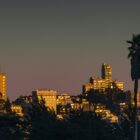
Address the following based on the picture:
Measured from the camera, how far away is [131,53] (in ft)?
396

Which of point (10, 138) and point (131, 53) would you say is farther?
point (10, 138)

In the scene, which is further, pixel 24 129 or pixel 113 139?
pixel 24 129

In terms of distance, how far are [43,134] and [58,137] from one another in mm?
2395

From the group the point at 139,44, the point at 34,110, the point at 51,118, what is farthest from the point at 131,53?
the point at 34,110

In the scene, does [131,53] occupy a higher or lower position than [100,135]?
higher

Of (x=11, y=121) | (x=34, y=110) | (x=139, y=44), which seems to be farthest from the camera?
(x=34, y=110)

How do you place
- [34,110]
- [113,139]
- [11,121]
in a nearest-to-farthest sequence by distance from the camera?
Answer: 1. [113,139]
2. [11,121]
3. [34,110]

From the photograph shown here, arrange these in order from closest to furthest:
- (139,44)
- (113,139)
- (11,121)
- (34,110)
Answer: (139,44) → (113,139) → (11,121) → (34,110)

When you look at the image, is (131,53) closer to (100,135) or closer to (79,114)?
(100,135)

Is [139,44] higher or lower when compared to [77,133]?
higher

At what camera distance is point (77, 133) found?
130m

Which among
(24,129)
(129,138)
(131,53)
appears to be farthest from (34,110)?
(131,53)

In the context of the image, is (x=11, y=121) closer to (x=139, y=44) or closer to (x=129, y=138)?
(x=129, y=138)

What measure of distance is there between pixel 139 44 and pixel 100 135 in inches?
604
